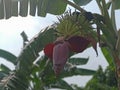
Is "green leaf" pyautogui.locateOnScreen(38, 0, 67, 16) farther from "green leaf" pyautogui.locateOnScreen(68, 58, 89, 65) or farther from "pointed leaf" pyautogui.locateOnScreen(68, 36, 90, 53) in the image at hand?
"green leaf" pyautogui.locateOnScreen(68, 58, 89, 65)

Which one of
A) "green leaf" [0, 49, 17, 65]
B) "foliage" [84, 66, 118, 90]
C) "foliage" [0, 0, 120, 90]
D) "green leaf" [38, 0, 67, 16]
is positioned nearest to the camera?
"foliage" [0, 0, 120, 90]

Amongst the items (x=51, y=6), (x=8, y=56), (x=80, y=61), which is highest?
(x=51, y=6)

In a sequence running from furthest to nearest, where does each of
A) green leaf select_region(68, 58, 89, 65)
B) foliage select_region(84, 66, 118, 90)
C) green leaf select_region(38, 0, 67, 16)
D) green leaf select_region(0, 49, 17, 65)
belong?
foliage select_region(84, 66, 118, 90) < green leaf select_region(0, 49, 17, 65) < green leaf select_region(68, 58, 89, 65) < green leaf select_region(38, 0, 67, 16)

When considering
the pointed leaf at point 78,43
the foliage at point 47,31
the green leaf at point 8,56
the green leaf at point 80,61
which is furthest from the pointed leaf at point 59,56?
the green leaf at point 8,56

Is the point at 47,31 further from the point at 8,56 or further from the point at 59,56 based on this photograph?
the point at 8,56

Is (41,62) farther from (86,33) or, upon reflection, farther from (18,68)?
(86,33)

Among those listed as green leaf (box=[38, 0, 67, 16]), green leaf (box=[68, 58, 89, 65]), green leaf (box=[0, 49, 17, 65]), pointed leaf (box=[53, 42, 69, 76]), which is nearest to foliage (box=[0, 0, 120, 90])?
green leaf (box=[38, 0, 67, 16])

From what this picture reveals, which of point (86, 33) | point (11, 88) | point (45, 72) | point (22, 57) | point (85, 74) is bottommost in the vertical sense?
point (85, 74)

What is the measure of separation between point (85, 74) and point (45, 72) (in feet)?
5.15

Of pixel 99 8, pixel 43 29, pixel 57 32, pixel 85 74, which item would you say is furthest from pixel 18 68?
pixel 85 74

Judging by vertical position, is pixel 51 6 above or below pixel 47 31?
above

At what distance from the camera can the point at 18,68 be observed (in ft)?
15.7

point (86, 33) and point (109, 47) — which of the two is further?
point (109, 47)

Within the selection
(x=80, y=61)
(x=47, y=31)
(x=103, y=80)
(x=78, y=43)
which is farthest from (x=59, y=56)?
(x=103, y=80)
